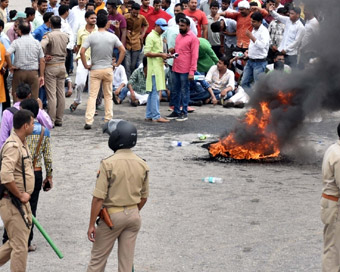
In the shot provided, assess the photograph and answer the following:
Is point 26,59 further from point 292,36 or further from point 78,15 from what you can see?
point 292,36

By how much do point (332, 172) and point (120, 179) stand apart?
1.83m

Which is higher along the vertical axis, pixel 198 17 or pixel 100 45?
pixel 198 17

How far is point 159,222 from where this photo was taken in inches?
331

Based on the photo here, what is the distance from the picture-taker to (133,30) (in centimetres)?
1694

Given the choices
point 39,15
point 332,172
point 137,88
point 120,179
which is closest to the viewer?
point 120,179

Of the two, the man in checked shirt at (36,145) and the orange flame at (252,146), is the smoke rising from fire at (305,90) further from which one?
the man in checked shirt at (36,145)

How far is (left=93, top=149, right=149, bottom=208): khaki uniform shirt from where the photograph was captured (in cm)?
593

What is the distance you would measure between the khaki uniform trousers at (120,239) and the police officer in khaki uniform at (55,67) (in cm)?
735

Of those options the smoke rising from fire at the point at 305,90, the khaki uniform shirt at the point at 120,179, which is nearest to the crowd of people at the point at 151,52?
the smoke rising from fire at the point at 305,90

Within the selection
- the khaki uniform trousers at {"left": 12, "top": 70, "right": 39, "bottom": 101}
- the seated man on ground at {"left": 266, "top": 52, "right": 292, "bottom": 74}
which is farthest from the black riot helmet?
the seated man on ground at {"left": 266, "top": 52, "right": 292, "bottom": 74}

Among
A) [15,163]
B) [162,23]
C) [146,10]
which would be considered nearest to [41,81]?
[162,23]

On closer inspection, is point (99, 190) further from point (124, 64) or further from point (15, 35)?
point (124, 64)

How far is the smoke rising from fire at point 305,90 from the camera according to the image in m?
11.2

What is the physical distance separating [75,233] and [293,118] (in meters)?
4.58
